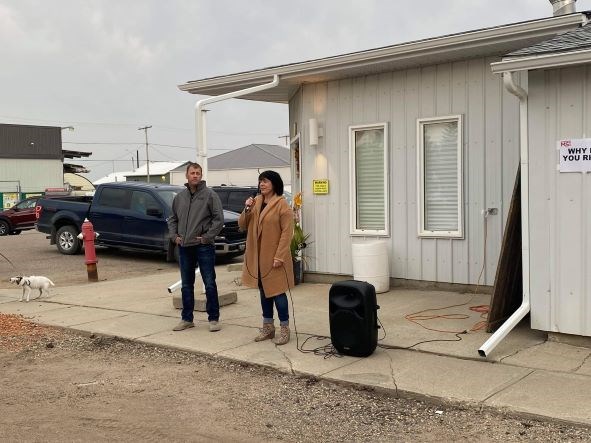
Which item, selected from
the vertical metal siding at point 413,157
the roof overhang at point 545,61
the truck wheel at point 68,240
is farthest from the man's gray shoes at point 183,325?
the truck wheel at point 68,240

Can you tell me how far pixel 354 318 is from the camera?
584 cm

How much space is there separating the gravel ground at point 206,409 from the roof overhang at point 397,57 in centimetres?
445

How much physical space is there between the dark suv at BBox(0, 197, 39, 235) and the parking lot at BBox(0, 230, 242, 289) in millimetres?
6545

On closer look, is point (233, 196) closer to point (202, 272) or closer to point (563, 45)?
point (202, 272)

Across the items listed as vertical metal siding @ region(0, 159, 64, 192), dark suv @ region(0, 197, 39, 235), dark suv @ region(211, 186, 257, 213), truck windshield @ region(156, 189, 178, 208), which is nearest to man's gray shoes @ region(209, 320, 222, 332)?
truck windshield @ region(156, 189, 178, 208)

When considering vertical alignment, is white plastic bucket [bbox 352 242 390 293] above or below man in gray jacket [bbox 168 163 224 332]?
below

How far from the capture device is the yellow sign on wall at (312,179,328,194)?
32.2 feet

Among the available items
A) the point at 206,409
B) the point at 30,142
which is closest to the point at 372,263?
the point at 206,409

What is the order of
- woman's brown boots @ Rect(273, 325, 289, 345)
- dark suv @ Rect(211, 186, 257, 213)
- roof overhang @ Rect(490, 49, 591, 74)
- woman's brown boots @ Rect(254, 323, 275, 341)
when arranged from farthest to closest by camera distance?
dark suv @ Rect(211, 186, 257, 213) → woman's brown boots @ Rect(254, 323, 275, 341) → woman's brown boots @ Rect(273, 325, 289, 345) → roof overhang @ Rect(490, 49, 591, 74)

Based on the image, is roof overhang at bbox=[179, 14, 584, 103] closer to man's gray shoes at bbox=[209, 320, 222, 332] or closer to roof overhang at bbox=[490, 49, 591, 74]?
roof overhang at bbox=[490, 49, 591, 74]

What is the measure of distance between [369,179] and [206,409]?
531 cm

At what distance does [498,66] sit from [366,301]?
2.38 metres

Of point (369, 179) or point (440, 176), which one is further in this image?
point (369, 179)

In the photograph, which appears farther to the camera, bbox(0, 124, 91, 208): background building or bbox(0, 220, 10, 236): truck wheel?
bbox(0, 124, 91, 208): background building
